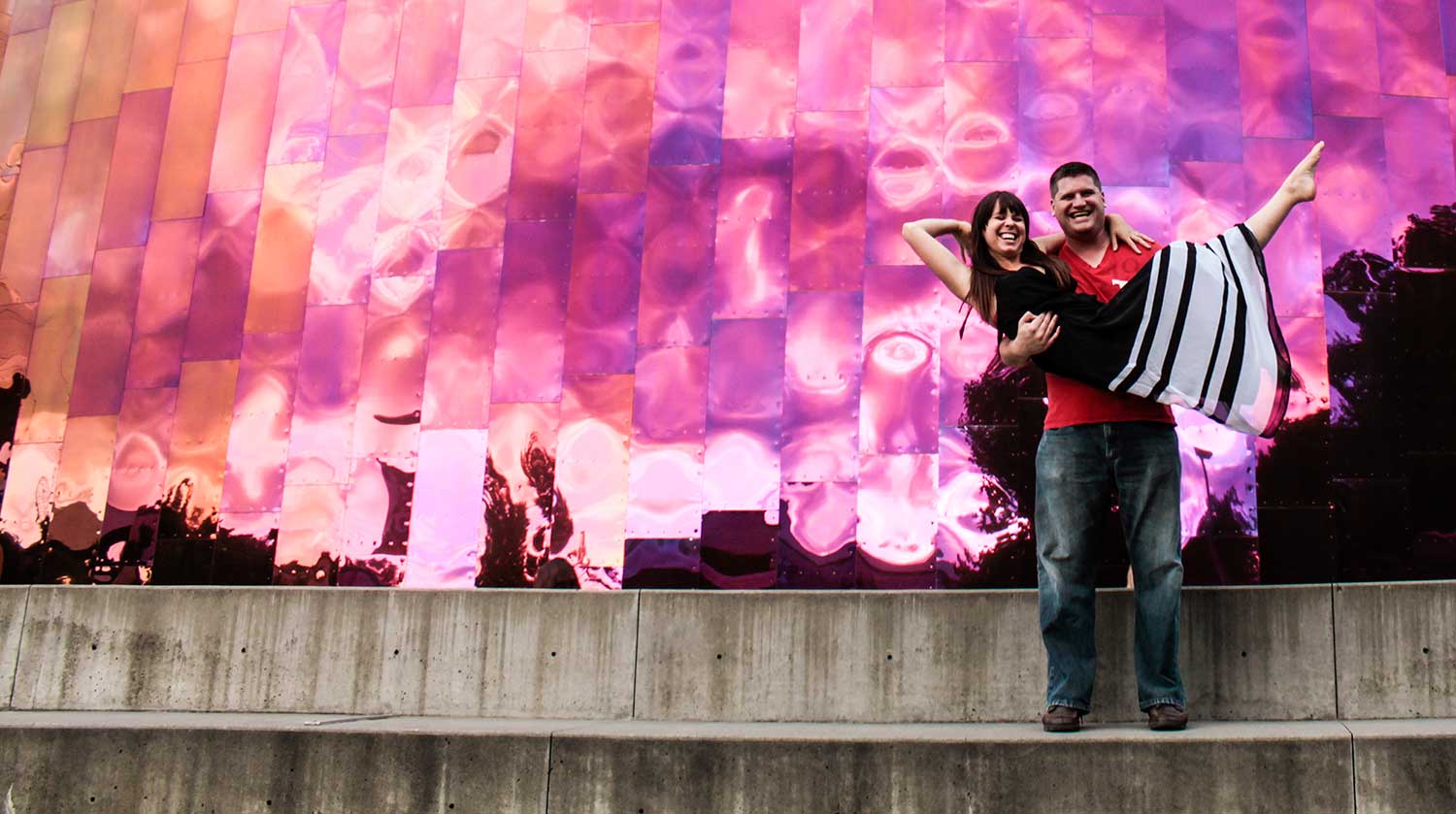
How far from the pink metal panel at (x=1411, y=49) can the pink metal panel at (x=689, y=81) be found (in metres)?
3.64

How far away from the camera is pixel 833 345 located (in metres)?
6.52

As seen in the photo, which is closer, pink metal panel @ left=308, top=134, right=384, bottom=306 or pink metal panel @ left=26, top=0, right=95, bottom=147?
pink metal panel @ left=308, top=134, right=384, bottom=306

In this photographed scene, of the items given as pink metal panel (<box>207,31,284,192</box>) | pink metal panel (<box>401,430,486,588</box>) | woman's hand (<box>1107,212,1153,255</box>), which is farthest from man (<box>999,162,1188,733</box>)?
pink metal panel (<box>207,31,284,192</box>)

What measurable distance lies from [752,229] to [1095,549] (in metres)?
2.91

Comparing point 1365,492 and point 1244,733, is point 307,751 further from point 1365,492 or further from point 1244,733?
point 1365,492

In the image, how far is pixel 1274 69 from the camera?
662cm

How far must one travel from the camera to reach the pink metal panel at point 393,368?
683 cm

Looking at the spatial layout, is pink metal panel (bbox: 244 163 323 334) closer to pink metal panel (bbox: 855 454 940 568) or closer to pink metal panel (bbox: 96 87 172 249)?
pink metal panel (bbox: 96 87 172 249)

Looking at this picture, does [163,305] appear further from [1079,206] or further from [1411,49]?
[1411,49]

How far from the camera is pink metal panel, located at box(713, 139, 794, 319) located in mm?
6645

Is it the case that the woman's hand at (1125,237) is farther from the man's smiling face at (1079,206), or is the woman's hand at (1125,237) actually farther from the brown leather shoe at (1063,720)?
the brown leather shoe at (1063,720)

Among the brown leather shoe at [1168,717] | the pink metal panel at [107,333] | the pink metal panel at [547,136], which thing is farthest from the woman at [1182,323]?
the pink metal panel at [107,333]

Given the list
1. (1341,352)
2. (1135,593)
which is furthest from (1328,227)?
(1135,593)

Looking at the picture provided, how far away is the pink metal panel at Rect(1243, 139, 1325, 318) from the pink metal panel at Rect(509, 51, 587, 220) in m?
3.74
